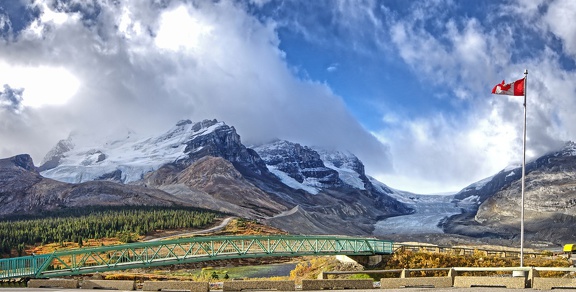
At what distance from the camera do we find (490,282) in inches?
1156

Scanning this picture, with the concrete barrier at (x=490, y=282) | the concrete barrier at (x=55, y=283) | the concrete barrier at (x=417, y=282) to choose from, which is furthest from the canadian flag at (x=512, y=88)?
the concrete barrier at (x=55, y=283)

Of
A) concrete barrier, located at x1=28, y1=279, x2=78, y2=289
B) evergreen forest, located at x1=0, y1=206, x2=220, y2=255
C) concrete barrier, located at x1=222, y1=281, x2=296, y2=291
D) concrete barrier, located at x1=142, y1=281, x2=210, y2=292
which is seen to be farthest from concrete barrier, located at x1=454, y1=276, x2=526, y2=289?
evergreen forest, located at x1=0, y1=206, x2=220, y2=255

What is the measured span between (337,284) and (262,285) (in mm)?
3998

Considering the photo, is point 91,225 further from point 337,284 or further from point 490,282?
point 490,282

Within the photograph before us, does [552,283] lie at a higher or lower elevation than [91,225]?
higher

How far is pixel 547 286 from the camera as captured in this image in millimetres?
27312

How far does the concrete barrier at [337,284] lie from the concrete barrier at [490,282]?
14.8ft

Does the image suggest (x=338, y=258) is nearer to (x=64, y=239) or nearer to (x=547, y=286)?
(x=547, y=286)

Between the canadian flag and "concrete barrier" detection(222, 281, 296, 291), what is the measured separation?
61.3ft

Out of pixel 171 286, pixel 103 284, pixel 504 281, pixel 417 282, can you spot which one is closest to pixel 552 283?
pixel 504 281

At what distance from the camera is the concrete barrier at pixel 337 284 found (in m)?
31.4

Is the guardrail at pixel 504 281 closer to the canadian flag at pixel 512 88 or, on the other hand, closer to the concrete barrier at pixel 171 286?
the concrete barrier at pixel 171 286

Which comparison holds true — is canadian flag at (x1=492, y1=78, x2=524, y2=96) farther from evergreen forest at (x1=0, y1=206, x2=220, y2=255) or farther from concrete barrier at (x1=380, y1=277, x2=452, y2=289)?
evergreen forest at (x1=0, y1=206, x2=220, y2=255)

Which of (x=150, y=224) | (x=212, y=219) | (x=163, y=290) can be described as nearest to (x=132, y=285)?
(x=163, y=290)
